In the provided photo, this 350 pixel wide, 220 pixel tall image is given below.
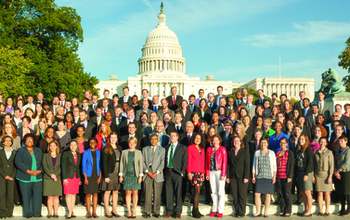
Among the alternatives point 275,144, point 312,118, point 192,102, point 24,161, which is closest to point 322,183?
point 275,144

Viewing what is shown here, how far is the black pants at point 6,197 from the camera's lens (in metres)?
8.18

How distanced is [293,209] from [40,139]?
300 inches

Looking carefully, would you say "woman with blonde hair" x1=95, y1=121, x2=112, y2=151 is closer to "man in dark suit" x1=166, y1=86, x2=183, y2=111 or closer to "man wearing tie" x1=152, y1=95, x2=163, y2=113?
"man wearing tie" x1=152, y1=95, x2=163, y2=113

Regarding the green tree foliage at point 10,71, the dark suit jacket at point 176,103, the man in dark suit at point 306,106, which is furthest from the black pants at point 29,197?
the green tree foliage at point 10,71

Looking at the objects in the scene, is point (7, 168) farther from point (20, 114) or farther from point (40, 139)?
point (20, 114)

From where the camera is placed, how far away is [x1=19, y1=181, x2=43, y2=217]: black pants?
818 cm

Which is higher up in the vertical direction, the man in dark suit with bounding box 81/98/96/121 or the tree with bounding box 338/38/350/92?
the tree with bounding box 338/38/350/92

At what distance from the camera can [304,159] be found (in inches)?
328

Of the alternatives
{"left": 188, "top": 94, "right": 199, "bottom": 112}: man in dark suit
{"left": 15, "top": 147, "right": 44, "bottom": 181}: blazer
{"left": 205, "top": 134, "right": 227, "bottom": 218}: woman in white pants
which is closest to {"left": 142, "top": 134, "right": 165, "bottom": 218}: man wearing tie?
{"left": 205, "top": 134, "right": 227, "bottom": 218}: woman in white pants

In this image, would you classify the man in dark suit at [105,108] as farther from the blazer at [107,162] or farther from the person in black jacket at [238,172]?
the person in black jacket at [238,172]

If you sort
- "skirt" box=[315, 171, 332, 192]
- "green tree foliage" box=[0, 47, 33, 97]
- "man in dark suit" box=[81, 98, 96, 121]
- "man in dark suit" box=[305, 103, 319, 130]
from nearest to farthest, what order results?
"skirt" box=[315, 171, 332, 192]
"man in dark suit" box=[305, 103, 319, 130]
"man in dark suit" box=[81, 98, 96, 121]
"green tree foliage" box=[0, 47, 33, 97]

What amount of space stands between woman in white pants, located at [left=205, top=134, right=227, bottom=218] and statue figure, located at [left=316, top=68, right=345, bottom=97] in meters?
15.1

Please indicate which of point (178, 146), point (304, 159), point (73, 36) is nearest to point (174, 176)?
point (178, 146)

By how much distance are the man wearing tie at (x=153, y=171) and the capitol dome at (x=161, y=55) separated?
98.1 m
